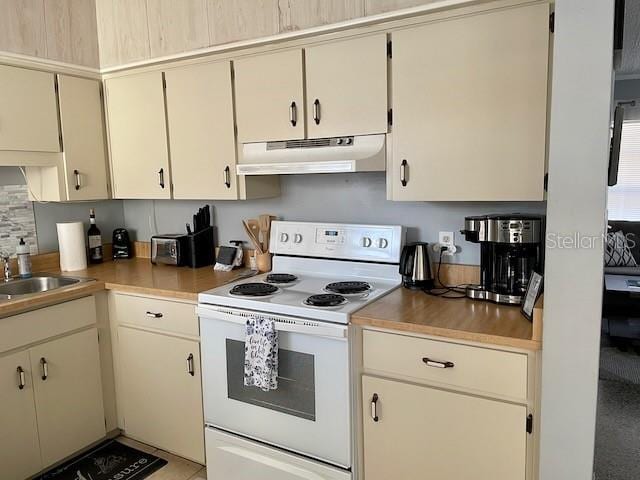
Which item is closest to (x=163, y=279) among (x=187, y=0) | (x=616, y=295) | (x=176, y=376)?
(x=176, y=376)

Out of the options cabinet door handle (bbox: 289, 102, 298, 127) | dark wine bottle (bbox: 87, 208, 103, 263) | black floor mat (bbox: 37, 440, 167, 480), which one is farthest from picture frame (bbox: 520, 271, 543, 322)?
dark wine bottle (bbox: 87, 208, 103, 263)

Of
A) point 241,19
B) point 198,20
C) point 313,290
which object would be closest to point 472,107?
point 313,290

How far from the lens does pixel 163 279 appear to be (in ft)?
8.48

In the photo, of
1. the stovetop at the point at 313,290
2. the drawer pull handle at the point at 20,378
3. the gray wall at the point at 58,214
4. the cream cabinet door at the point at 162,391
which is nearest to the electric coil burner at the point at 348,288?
the stovetop at the point at 313,290

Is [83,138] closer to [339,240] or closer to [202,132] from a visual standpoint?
[202,132]

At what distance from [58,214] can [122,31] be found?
1133 millimetres

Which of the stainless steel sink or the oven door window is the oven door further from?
the stainless steel sink

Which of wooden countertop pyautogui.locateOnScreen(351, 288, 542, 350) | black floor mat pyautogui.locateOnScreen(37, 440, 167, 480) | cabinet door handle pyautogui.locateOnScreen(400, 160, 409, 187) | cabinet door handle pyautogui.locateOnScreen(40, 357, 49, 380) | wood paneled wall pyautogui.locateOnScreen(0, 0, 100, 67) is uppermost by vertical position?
wood paneled wall pyautogui.locateOnScreen(0, 0, 100, 67)

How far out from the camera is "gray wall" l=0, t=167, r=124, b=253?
2748 millimetres

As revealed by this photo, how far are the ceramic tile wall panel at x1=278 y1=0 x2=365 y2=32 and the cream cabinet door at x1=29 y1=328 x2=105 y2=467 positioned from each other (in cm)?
180

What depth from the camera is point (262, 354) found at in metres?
1.97

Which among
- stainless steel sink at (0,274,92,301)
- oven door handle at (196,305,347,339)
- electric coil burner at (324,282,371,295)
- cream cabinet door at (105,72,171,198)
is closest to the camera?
oven door handle at (196,305,347,339)

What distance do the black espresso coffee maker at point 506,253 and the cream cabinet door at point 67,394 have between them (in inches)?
74.7

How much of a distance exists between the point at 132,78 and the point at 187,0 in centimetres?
→ 56
